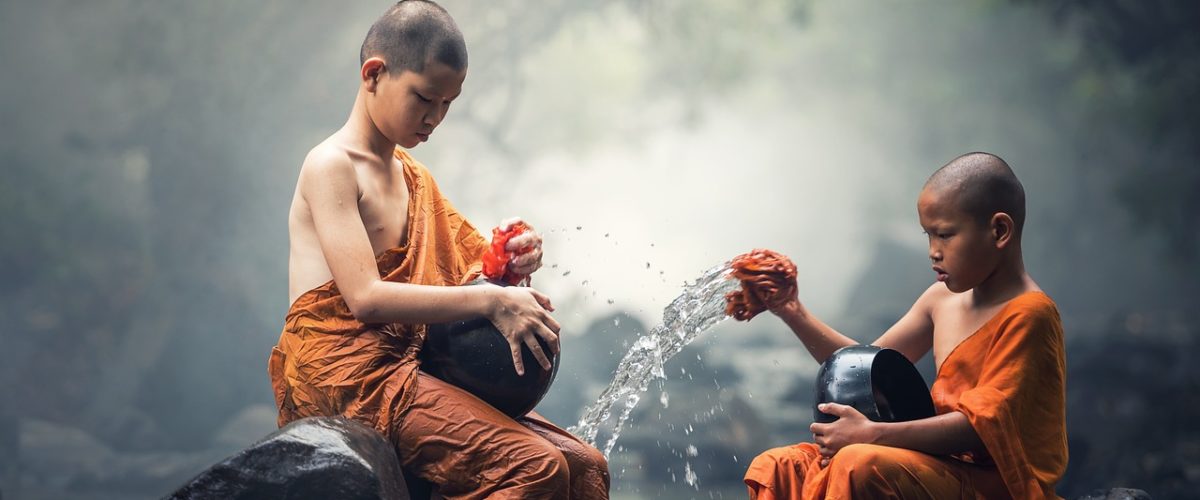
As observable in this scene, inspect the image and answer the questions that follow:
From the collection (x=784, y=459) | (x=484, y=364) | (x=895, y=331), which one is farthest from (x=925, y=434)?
(x=484, y=364)

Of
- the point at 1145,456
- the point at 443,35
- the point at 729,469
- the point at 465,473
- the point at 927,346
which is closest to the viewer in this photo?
the point at 465,473

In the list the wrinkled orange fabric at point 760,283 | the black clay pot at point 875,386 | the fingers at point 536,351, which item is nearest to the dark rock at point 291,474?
the fingers at point 536,351

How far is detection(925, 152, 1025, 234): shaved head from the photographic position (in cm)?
279

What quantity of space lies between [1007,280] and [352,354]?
5.83 ft

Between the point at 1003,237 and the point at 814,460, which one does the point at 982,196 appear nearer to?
the point at 1003,237

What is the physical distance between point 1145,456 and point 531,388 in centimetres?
744

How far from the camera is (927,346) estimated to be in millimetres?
3271

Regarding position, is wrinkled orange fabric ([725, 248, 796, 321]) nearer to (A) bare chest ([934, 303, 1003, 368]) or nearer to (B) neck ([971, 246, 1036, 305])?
(A) bare chest ([934, 303, 1003, 368])

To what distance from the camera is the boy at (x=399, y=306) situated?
8.38 feet

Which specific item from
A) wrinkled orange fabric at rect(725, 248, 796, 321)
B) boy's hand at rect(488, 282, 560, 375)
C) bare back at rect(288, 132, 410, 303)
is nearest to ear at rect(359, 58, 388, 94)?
bare back at rect(288, 132, 410, 303)

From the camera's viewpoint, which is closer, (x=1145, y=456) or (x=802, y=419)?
(x=1145, y=456)

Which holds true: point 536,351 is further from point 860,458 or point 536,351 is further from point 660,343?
point 660,343

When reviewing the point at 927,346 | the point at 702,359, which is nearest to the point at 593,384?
the point at 702,359

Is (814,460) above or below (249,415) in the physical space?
below
